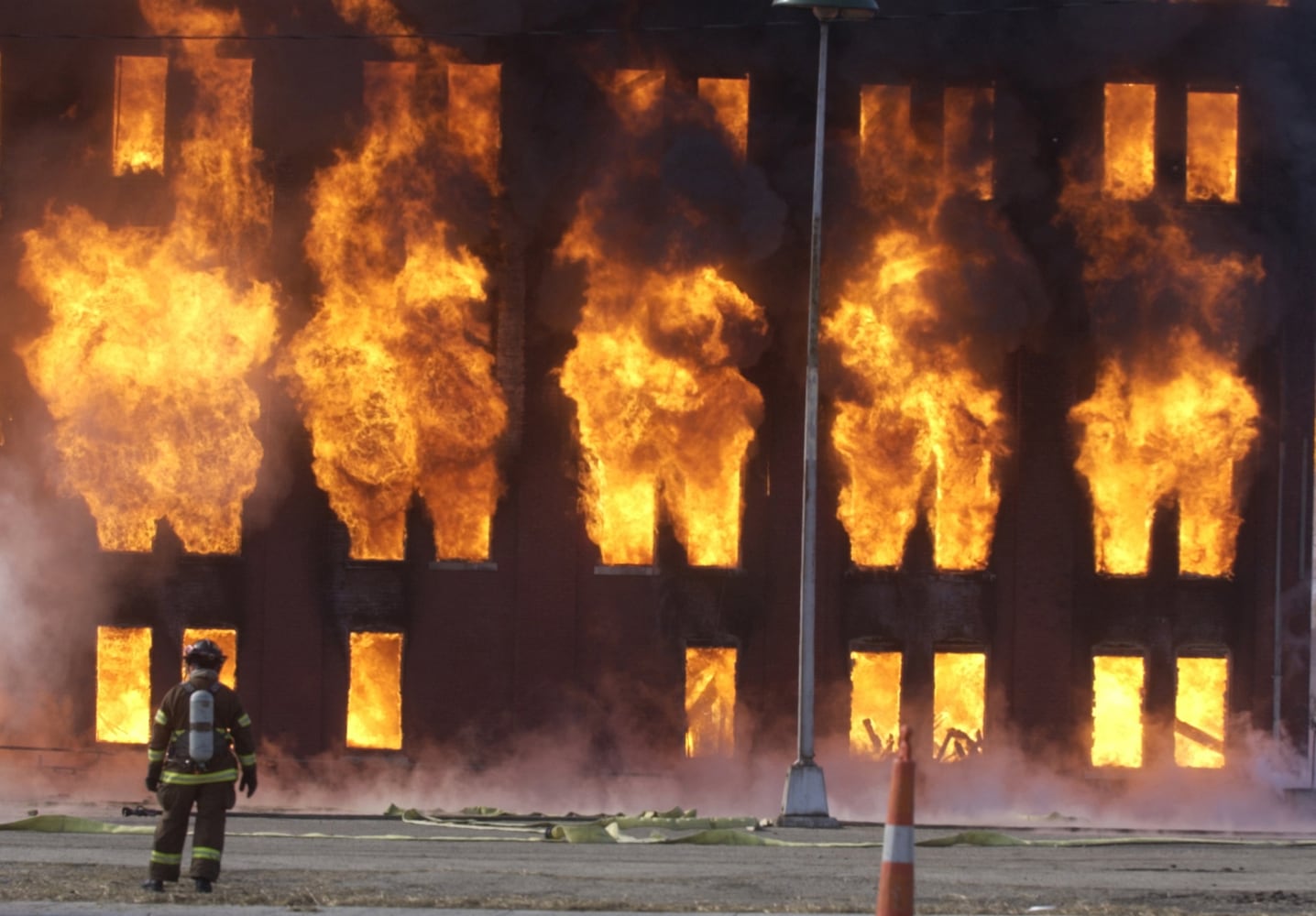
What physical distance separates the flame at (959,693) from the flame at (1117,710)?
1.67 meters

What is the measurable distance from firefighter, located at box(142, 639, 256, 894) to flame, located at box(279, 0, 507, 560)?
17969mm

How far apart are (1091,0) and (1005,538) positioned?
7879 millimetres

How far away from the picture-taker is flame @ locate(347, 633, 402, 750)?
106 ft

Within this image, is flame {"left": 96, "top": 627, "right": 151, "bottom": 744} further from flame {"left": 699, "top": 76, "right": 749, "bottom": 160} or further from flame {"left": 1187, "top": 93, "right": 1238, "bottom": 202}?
flame {"left": 1187, "top": 93, "right": 1238, "bottom": 202}

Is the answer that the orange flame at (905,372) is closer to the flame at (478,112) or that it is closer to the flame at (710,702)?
the flame at (710,702)

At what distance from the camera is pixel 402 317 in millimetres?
31562

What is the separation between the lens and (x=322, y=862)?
16.0 meters

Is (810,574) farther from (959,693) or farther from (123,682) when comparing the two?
(123,682)

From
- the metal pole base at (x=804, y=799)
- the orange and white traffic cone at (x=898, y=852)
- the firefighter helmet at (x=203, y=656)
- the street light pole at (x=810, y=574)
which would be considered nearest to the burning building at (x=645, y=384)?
the street light pole at (x=810, y=574)

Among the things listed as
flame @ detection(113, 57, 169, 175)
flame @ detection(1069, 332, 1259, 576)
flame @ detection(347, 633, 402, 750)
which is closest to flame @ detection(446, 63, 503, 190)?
flame @ detection(113, 57, 169, 175)

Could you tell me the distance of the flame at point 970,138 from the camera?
3167cm

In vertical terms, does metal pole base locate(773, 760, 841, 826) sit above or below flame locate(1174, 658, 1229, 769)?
below

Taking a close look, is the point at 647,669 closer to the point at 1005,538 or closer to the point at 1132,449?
the point at 1005,538

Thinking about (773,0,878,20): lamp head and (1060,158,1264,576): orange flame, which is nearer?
(773,0,878,20): lamp head
